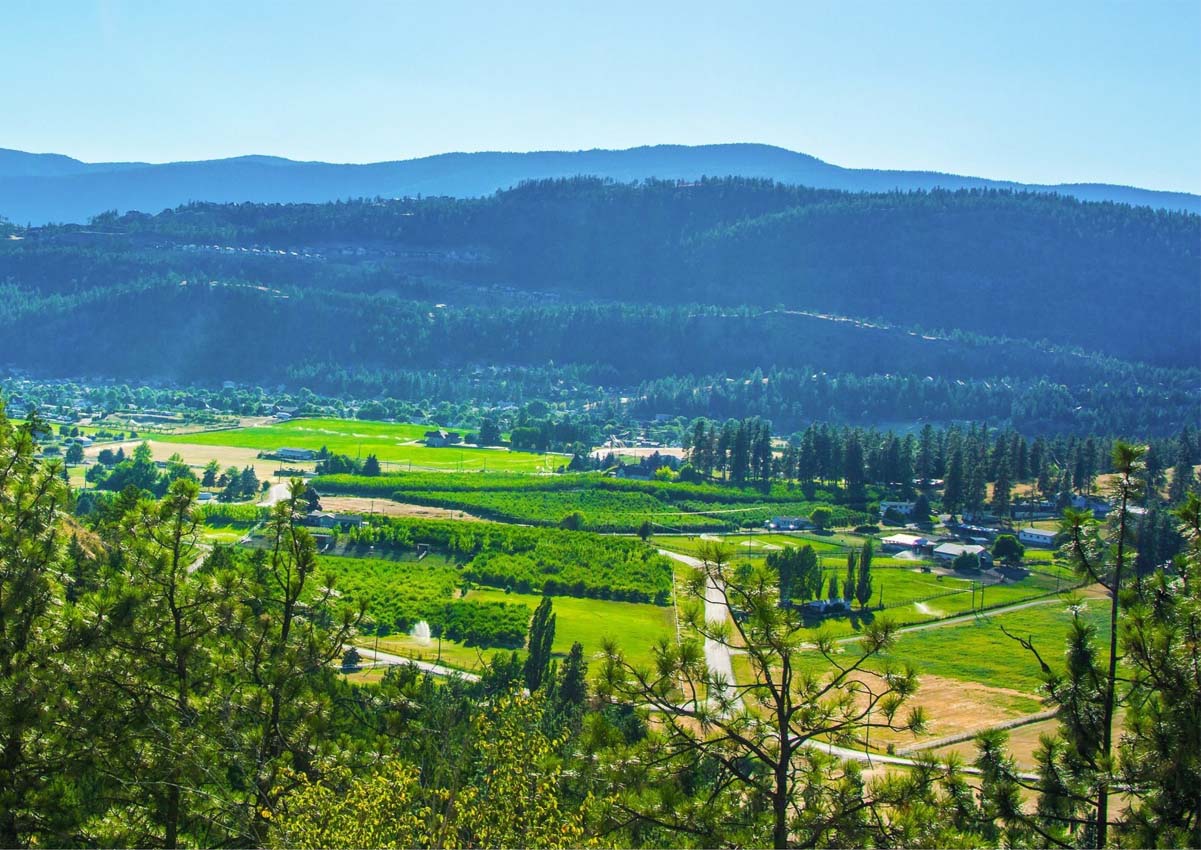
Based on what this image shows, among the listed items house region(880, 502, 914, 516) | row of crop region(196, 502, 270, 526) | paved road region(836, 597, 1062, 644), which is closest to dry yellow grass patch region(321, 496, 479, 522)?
row of crop region(196, 502, 270, 526)

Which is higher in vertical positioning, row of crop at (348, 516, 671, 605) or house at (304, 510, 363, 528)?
house at (304, 510, 363, 528)

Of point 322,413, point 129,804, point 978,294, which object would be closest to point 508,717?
point 129,804

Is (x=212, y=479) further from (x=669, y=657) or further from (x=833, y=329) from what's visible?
(x=833, y=329)

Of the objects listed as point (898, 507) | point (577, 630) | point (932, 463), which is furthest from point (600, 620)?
point (932, 463)

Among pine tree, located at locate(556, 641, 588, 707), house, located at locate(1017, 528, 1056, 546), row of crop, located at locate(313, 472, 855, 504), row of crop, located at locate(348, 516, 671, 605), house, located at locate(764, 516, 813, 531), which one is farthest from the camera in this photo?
row of crop, located at locate(313, 472, 855, 504)

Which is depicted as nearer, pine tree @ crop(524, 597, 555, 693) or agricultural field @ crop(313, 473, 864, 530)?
pine tree @ crop(524, 597, 555, 693)

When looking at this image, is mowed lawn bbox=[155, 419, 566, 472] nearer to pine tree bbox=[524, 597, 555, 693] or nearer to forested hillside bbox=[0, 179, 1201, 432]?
forested hillside bbox=[0, 179, 1201, 432]

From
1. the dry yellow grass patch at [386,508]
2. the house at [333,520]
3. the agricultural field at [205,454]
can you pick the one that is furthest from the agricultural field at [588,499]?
the house at [333,520]

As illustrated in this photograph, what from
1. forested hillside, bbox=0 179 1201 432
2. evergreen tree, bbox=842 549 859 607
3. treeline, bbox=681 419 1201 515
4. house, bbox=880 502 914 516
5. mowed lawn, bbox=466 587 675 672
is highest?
forested hillside, bbox=0 179 1201 432
